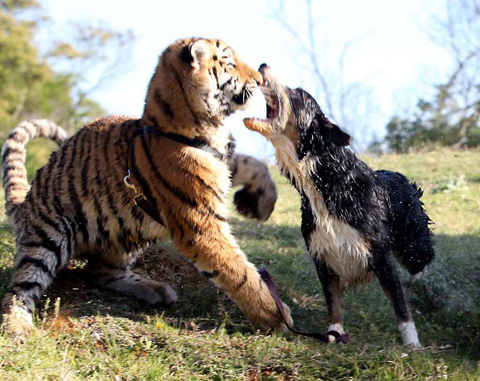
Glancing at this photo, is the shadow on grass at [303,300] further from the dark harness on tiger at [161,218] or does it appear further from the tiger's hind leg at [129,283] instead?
the dark harness on tiger at [161,218]

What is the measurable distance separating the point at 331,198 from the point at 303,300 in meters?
1.33

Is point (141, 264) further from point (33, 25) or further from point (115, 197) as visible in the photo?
point (33, 25)

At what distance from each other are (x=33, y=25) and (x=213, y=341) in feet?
114

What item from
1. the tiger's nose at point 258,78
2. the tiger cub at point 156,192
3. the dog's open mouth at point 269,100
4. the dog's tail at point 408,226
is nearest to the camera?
the tiger cub at point 156,192

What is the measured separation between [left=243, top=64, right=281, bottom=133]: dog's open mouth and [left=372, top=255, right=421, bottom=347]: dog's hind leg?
1231 millimetres

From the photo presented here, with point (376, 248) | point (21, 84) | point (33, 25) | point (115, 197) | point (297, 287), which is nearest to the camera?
point (376, 248)

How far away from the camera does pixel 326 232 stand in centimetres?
438

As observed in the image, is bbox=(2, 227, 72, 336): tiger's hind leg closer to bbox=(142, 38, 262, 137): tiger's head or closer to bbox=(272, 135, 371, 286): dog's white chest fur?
bbox=(142, 38, 262, 137): tiger's head

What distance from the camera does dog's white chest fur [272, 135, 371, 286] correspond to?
14.3 feet

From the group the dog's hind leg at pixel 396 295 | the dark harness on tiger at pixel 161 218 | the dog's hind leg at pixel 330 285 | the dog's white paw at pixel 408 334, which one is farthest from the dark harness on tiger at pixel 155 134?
the dog's white paw at pixel 408 334

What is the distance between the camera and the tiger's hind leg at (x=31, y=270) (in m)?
4.33

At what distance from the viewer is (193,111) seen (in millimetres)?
4391

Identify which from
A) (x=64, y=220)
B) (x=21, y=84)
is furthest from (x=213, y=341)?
(x=21, y=84)

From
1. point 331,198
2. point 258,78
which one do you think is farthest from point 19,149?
point 331,198
